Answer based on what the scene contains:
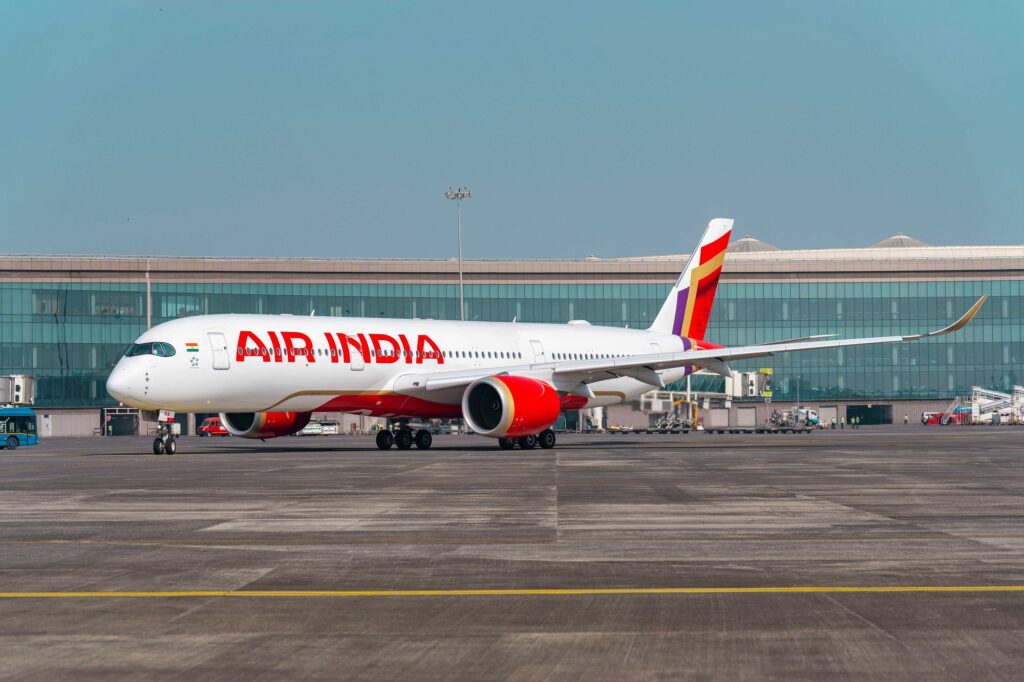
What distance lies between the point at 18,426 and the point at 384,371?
29.1 meters

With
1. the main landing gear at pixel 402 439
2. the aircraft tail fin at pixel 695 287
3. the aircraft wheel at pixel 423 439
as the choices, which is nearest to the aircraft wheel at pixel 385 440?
the main landing gear at pixel 402 439

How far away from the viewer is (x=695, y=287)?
2202 inches

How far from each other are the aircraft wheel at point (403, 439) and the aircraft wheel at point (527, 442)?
172 inches

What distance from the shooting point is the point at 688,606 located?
950 centimetres

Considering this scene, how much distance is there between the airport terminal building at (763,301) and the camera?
349 feet

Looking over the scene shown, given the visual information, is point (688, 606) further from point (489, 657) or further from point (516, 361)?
point (516, 361)

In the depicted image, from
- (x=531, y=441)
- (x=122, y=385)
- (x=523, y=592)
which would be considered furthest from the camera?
(x=531, y=441)

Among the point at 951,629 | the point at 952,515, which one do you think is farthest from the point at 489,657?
the point at 952,515

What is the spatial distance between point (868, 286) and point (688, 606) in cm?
11172

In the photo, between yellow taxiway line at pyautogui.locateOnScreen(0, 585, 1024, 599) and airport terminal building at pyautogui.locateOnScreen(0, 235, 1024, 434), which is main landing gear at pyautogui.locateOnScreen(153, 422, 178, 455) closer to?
yellow taxiway line at pyautogui.locateOnScreen(0, 585, 1024, 599)

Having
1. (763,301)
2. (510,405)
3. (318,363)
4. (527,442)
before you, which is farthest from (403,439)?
(763,301)

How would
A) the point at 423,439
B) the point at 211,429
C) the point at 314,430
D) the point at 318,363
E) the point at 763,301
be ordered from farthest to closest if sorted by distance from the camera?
the point at 763,301 < the point at 314,430 < the point at 211,429 < the point at 423,439 < the point at 318,363

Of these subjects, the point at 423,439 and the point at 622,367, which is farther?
the point at 423,439

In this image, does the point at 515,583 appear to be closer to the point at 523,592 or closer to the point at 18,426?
the point at 523,592
